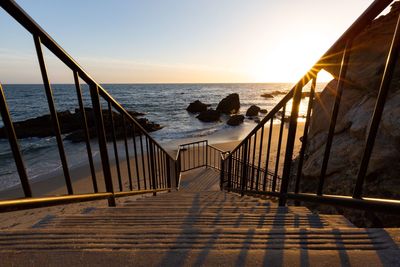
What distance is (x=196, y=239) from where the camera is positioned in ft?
4.40

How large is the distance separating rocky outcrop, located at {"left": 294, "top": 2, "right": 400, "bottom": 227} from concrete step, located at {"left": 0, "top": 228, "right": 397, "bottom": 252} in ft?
3.90

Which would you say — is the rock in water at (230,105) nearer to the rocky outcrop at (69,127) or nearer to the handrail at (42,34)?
the rocky outcrop at (69,127)

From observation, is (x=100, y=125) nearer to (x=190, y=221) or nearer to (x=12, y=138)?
(x=12, y=138)

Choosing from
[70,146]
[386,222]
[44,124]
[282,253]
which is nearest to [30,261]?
[282,253]

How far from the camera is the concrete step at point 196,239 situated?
125cm

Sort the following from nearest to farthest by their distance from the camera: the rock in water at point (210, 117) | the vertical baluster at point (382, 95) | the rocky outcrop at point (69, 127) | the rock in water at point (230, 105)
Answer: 1. the vertical baluster at point (382, 95)
2. the rocky outcrop at point (69, 127)
3. the rock in water at point (210, 117)
4. the rock in water at point (230, 105)

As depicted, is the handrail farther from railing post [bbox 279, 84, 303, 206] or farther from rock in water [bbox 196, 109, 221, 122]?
rock in water [bbox 196, 109, 221, 122]

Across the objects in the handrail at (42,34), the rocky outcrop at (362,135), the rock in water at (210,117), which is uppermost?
the handrail at (42,34)

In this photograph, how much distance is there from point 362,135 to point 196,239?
170 inches

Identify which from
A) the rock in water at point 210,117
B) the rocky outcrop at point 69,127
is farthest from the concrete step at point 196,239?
the rock in water at point 210,117

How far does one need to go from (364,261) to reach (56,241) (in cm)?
164

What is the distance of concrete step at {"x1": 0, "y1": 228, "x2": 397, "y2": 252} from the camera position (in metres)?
1.25

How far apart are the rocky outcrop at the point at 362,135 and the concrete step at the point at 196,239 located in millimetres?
1188

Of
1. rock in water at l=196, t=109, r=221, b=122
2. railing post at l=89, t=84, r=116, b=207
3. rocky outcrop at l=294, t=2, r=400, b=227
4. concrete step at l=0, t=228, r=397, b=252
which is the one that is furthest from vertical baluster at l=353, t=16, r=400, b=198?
rock in water at l=196, t=109, r=221, b=122
